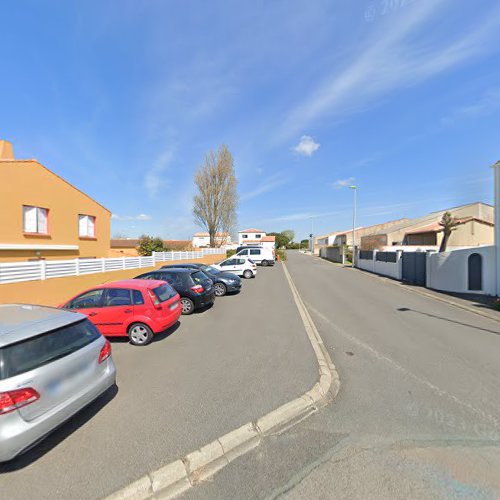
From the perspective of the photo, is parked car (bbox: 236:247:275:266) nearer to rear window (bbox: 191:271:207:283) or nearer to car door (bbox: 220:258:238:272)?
car door (bbox: 220:258:238:272)

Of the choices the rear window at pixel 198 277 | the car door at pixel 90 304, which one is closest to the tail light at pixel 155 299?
the car door at pixel 90 304

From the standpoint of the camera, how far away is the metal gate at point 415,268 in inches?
563

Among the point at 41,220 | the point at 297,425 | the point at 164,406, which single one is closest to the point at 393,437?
the point at 297,425

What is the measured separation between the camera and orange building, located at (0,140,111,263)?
1180 cm

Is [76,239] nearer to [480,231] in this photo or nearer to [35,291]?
[35,291]

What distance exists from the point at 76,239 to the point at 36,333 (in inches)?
586

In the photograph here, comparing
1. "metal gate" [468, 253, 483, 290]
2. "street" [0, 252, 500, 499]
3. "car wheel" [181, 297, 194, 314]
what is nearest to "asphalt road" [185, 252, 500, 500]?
"street" [0, 252, 500, 499]

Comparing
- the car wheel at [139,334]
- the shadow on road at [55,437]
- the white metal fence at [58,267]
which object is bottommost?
the shadow on road at [55,437]

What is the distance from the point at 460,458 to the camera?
2.54m

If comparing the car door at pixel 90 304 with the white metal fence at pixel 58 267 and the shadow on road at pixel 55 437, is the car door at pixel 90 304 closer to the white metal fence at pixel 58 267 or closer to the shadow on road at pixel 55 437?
the white metal fence at pixel 58 267

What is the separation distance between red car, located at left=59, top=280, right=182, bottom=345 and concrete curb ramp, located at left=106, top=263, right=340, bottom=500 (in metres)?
3.44

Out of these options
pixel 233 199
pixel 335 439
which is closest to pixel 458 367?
pixel 335 439

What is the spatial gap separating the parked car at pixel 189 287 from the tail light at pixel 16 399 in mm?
5748

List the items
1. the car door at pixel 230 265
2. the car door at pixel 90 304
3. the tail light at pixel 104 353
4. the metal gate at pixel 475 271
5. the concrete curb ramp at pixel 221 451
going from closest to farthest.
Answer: the concrete curb ramp at pixel 221 451 < the tail light at pixel 104 353 < the car door at pixel 90 304 < the metal gate at pixel 475 271 < the car door at pixel 230 265
